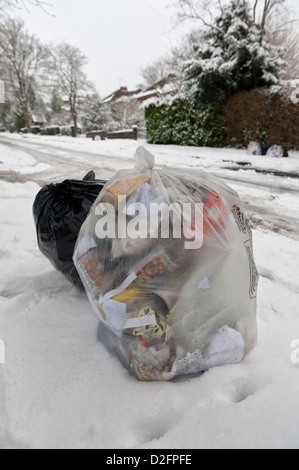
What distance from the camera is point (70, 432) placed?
0.85m

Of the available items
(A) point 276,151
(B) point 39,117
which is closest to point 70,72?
(B) point 39,117

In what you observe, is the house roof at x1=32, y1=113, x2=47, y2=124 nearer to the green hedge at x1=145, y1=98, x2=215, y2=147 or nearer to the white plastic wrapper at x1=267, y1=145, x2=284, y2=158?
the green hedge at x1=145, y1=98, x2=215, y2=147

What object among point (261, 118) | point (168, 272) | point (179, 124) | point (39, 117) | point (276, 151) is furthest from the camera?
point (39, 117)

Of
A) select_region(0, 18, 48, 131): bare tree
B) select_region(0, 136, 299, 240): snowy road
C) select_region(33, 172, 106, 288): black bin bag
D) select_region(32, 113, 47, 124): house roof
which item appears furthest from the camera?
select_region(32, 113, 47, 124): house roof

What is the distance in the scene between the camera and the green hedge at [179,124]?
923 centimetres

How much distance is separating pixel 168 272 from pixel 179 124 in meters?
10.0

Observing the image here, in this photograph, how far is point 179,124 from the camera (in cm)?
991

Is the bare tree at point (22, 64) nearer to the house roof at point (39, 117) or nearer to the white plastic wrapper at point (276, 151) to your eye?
the house roof at point (39, 117)

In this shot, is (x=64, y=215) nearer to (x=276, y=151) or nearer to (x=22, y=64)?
(x=276, y=151)

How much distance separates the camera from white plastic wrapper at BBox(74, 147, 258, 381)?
0.92 meters

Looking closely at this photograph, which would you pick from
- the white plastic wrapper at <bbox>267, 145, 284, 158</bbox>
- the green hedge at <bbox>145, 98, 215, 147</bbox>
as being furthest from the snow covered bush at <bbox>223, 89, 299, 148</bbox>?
the green hedge at <bbox>145, 98, 215, 147</bbox>

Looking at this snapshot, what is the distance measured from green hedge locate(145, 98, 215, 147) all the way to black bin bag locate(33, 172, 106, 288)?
28.8 ft

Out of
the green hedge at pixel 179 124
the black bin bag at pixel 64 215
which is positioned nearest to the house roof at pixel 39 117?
the green hedge at pixel 179 124

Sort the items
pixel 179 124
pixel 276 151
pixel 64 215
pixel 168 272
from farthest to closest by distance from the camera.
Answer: pixel 179 124 < pixel 276 151 < pixel 64 215 < pixel 168 272
